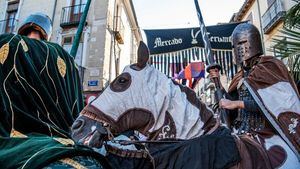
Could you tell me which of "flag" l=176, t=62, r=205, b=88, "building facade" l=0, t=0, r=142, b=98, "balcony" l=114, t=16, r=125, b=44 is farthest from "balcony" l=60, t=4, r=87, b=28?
"flag" l=176, t=62, r=205, b=88

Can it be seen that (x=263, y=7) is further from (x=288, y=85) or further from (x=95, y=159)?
(x=95, y=159)

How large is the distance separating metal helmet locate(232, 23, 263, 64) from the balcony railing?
1554 centimetres

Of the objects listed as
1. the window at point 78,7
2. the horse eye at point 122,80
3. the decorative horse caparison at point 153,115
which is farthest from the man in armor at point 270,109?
the window at point 78,7

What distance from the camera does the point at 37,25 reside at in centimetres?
247

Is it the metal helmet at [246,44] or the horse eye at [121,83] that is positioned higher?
the metal helmet at [246,44]

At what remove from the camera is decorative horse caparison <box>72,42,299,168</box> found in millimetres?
1971

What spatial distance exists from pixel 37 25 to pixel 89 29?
1280cm

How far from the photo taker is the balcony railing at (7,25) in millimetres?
16205

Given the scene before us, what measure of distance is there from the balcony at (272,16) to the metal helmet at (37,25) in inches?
518

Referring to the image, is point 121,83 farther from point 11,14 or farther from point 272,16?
point 11,14

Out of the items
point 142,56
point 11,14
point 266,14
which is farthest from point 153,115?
point 11,14

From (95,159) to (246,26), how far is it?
7.67 feet

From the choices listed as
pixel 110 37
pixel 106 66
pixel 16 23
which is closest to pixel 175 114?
pixel 106 66

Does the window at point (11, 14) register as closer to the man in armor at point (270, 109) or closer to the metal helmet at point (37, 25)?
the metal helmet at point (37, 25)
